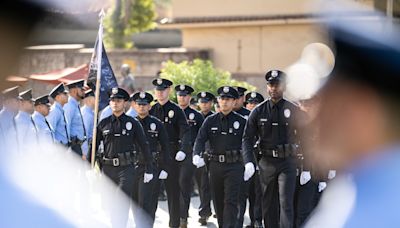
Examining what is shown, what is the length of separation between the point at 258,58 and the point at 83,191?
12.6m

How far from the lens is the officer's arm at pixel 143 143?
32.3 feet

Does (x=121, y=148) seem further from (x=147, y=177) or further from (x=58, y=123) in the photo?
(x=58, y=123)

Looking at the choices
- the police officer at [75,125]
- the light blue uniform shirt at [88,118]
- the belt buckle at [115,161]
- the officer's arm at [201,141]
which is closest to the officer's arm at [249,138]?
the officer's arm at [201,141]

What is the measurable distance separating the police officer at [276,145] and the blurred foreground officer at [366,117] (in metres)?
1.36

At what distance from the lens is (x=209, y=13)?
2464cm

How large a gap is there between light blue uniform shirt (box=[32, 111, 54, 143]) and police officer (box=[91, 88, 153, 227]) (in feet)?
4.65

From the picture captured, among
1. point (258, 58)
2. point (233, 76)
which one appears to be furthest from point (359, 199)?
point (258, 58)

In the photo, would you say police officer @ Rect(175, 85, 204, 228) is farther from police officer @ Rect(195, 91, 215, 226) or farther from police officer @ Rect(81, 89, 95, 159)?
police officer @ Rect(81, 89, 95, 159)

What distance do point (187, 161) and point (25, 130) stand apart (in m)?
2.40

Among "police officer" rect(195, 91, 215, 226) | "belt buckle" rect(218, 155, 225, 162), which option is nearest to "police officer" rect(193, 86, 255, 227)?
"belt buckle" rect(218, 155, 225, 162)

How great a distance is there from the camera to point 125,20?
27.5 meters

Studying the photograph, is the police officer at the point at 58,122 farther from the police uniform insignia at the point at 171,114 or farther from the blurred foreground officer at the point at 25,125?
the police uniform insignia at the point at 171,114

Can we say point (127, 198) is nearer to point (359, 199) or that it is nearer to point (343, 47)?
point (359, 199)

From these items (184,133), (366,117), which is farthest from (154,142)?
(366,117)
